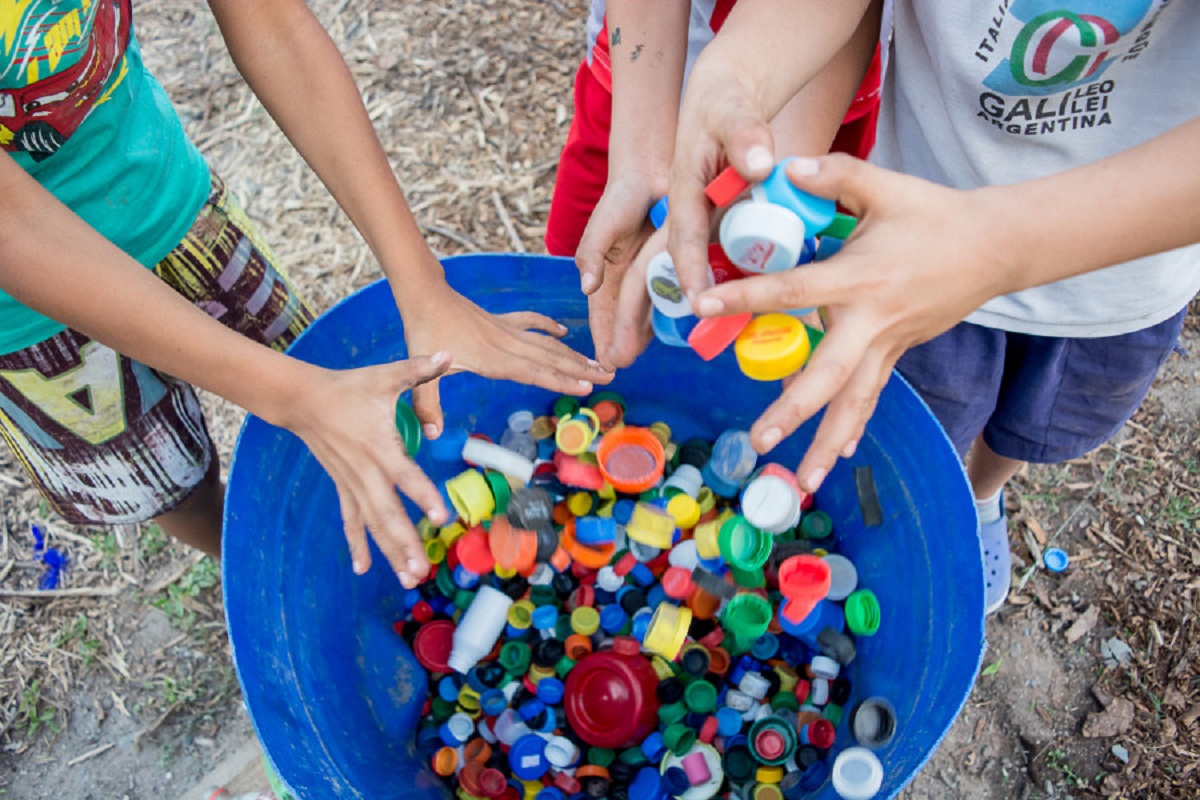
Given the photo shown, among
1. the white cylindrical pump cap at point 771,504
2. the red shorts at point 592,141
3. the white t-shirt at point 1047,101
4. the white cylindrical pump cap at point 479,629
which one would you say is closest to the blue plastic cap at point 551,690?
the white cylindrical pump cap at point 479,629

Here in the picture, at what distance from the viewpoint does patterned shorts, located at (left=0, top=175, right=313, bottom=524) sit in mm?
1229

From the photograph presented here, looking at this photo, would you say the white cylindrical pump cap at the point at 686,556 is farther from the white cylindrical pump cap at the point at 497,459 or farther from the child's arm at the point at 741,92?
the child's arm at the point at 741,92

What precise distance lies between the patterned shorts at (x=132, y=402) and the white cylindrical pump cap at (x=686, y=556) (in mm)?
822

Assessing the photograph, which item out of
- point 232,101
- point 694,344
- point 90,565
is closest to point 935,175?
point 694,344

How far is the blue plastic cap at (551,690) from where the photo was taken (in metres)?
1.55

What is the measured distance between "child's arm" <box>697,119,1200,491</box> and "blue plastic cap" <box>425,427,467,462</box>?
0.83 m

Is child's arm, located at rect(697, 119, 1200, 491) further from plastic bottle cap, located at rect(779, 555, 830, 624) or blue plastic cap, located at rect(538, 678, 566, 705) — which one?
blue plastic cap, located at rect(538, 678, 566, 705)

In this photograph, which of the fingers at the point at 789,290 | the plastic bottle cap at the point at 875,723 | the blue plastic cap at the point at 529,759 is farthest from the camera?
the blue plastic cap at the point at 529,759

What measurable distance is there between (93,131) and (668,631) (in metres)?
1.17

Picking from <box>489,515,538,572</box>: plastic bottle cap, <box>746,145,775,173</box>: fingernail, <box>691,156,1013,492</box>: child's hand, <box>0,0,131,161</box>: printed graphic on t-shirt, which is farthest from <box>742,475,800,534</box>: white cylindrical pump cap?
<box>0,0,131,161</box>: printed graphic on t-shirt

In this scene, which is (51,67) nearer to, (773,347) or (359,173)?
(359,173)

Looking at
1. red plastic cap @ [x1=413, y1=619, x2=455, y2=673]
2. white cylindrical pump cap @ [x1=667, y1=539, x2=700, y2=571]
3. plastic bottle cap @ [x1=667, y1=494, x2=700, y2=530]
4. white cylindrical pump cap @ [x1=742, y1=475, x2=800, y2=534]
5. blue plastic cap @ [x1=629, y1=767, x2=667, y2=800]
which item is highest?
white cylindrical pump cap @ [x1=742, y1=475, x2=800, y2=534]

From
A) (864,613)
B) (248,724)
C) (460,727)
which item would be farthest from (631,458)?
(248,724)

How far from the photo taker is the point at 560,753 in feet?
4.83
